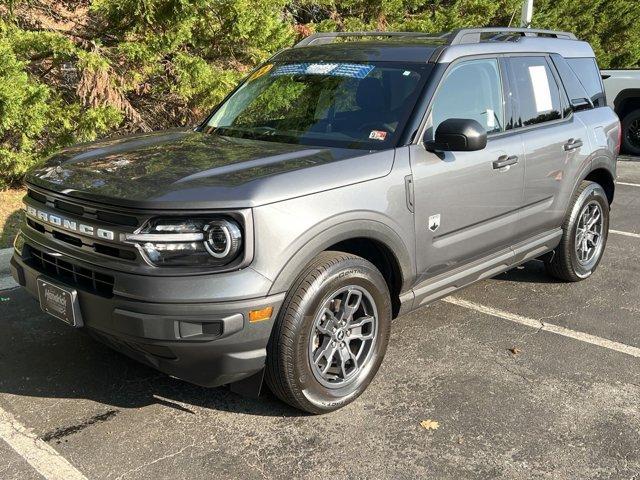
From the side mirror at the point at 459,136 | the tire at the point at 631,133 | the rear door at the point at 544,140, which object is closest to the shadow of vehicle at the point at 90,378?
the side mirror at the point at 459,136

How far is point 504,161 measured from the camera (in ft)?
13.6

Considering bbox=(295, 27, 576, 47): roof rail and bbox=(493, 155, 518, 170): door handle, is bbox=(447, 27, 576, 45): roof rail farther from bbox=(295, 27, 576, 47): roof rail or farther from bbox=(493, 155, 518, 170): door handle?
bbox=(493, 155, 518, 170): door handle

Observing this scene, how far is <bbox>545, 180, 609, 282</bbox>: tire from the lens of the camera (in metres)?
5.08

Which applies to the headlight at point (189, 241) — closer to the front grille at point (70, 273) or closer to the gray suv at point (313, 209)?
the gray suv at point (313, 209)

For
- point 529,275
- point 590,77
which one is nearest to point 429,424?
point 529,275

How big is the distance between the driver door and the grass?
3.74m

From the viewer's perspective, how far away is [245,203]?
2.82 meters

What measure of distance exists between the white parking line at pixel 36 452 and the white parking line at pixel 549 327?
9.82 feet

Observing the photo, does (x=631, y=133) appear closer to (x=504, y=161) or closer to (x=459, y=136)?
(x=504, y=161)

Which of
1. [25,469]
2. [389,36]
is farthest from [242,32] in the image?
[25,469]

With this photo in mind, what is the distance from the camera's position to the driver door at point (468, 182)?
144 inches

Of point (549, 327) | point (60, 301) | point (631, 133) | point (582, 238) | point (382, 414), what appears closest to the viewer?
point (60, 301)

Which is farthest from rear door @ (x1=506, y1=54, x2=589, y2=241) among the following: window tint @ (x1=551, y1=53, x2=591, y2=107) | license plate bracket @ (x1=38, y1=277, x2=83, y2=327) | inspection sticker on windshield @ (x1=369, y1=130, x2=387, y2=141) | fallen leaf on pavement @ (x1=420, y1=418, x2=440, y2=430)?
license plate bracket @ (x1=38, y1=277, x2=83, y2=327)

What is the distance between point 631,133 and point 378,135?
10.4 meters
